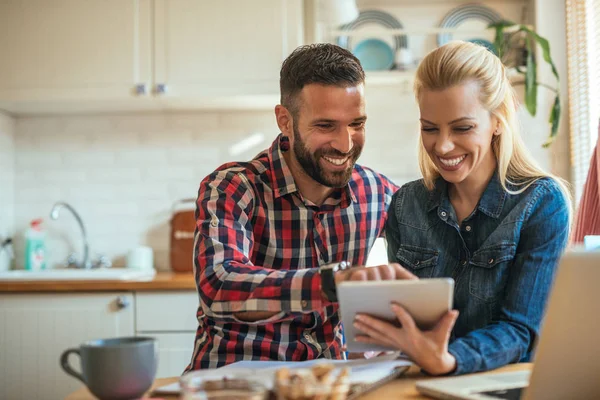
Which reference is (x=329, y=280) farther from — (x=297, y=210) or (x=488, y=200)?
(x=297, y=210)

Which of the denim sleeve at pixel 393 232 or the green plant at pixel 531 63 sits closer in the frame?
the denim sleeve at pixel 393 232

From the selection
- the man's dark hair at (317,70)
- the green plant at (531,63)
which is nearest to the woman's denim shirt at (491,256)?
the man's dark hair at (317,70)

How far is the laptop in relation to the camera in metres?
0.89

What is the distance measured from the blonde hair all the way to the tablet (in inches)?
21.1

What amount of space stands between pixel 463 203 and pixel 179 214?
222 centimetres

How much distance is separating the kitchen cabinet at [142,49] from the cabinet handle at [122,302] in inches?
38.8

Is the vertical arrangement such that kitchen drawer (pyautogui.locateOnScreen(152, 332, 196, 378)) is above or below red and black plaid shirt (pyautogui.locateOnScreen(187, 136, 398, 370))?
below

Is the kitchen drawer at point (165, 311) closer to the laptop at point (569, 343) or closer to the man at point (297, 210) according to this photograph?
the man at point (297, 210)

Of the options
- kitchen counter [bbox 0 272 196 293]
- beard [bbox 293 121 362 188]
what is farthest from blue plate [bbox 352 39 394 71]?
beard [bbox 293 121 362 188]

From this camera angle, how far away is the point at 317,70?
1.89 metres

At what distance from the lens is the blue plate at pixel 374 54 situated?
3564 millimetres

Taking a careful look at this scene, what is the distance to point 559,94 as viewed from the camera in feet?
11.1

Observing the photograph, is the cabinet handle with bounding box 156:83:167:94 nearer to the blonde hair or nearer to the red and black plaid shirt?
the red and black plaid shirt

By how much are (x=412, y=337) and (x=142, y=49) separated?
261cm
